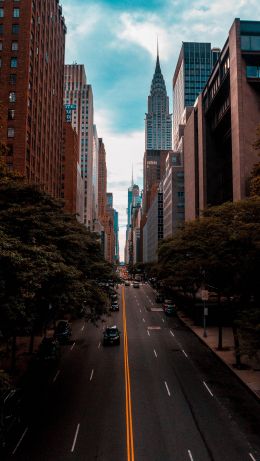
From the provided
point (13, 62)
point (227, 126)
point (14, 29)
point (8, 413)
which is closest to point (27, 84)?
point (13, 62)

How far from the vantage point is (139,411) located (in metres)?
18.0

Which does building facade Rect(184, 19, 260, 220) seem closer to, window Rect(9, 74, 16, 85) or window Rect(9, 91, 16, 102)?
window Rect(9, 91, 16, 102)

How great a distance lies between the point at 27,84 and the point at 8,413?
192ft

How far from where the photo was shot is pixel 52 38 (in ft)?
276

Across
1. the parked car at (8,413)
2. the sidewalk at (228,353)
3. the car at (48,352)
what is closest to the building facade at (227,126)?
the sidewalk at (228,353)

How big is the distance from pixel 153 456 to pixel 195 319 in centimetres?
3282

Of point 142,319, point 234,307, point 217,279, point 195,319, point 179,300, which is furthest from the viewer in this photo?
point 179,300

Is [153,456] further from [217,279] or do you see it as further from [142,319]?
[142,319]

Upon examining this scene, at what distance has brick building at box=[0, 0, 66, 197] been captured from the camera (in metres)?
61.2

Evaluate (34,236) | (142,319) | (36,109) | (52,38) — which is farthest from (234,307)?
(52,38)

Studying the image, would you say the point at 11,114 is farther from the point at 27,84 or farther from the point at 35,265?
the point at 35,265

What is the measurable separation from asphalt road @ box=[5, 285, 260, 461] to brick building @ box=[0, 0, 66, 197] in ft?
137

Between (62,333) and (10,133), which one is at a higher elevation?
(10,133)

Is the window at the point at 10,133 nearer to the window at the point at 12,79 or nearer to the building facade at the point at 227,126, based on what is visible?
the window at the point at 12,79
